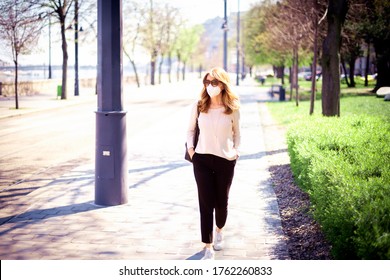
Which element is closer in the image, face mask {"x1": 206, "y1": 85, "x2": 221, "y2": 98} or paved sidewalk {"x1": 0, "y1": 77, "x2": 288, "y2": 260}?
face mask {"x1": 206, "y1": 85, "x2": 221, "y2": 98}

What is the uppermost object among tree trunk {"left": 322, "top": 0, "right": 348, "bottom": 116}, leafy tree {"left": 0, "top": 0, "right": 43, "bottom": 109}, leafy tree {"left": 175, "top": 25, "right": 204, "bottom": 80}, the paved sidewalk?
leafy tree {"left": 175, "top": 25, "right": 204, "bottom": 80}

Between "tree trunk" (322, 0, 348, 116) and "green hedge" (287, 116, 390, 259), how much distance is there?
12.6ft

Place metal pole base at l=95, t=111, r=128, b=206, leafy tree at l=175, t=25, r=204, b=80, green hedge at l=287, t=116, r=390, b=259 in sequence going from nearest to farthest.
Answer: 1. green hedge at l=287, t=116, r=390, b=259
2. metal pole base at l=95, t=111, r=128, b=206
3. leafy tree at l=175, t=25, r=204, b=80

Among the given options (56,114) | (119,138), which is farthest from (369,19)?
(119,138)

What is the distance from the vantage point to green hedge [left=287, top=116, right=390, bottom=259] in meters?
3.50

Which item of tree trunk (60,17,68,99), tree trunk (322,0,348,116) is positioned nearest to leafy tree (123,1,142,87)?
tree trunk (60,17,68,99)

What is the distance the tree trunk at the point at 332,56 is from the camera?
11.4m

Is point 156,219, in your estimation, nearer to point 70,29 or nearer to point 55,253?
point 55,253

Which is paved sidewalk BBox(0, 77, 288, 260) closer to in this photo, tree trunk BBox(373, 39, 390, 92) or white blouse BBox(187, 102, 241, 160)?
white blouse BBox(187, 102, 241, 160)

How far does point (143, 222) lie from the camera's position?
5.98 metres

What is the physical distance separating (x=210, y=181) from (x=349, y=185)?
4.32 feet

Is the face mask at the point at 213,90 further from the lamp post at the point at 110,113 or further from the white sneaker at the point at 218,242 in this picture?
the lamp post at the point at 110,113

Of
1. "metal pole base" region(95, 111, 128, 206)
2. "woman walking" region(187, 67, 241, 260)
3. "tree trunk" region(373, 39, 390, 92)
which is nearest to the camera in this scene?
"woman walking" region(187, 67, 241, 260)
